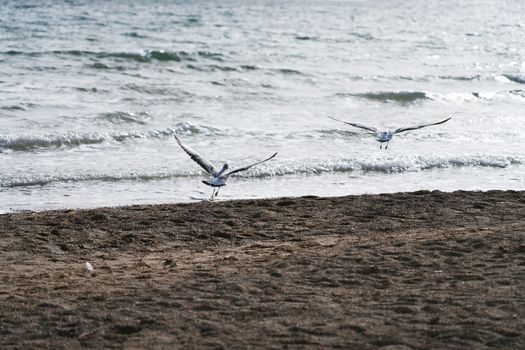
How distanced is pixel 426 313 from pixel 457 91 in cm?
1663

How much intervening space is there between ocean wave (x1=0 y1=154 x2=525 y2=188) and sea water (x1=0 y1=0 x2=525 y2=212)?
32 millimetres

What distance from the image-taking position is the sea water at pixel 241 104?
12797 millimetres

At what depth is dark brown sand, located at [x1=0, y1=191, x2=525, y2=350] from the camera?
605 centimetres

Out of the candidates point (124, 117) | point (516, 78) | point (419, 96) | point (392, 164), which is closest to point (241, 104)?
point (124, 117)

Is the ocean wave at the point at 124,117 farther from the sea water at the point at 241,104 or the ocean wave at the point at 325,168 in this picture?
the ocean wave at the point at 325,168

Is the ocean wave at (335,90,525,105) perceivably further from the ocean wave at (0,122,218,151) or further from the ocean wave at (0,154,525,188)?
the ocean wave at (0,154,525,188)

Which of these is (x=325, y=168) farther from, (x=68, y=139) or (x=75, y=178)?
(x=68, y=139)

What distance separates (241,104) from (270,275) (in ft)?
39.6

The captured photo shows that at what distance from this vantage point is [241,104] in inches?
759

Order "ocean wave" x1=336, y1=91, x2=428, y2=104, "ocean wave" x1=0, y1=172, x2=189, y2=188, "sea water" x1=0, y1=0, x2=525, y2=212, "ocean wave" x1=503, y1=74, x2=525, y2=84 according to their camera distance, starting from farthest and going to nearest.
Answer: "ocean wave" x1=503, y1=74, x2=525, y2=84 < "ocean wave" x1=336, y1=91, x2=428, y2=104 < "sea water" x1=0, y1=0, x2=525, y2=212 < "ocean wave" x1=0, y1=172, x2=189, y2=188

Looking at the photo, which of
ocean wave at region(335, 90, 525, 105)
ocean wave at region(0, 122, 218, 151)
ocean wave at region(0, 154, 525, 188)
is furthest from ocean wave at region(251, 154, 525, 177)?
ocean wave at region(335, 90, 525, 105)

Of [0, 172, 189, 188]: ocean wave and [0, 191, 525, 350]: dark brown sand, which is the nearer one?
[0, 191, 525, 350]: dark brown sand

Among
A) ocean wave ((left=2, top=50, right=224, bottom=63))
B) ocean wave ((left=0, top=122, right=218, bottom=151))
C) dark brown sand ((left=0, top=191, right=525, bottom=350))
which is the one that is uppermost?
dark brown sand ((left=0, top=191, right=525, bottom=350))

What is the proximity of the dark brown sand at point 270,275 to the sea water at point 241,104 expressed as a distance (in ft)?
5.67
